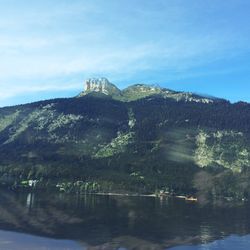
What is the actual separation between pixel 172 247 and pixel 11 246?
2247 inches

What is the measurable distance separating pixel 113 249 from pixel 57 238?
2970 cm

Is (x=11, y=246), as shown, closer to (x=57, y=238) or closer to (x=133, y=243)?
(x=57, y=238)

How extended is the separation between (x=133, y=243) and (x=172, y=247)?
594 inches

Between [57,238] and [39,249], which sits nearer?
[39,249]

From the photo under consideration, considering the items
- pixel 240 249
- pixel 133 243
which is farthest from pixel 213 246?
pixel 133 243

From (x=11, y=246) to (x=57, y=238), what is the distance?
2317 cm

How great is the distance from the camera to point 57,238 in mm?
198750

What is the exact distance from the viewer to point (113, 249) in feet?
586

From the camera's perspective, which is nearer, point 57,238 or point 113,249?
point 113,249

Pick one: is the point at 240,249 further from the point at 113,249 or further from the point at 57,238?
the point at 57,238

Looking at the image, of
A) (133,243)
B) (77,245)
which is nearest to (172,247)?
(133,243)

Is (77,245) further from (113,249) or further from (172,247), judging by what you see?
(172,247)

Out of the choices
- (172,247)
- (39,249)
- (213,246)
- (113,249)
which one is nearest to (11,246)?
(39,249)

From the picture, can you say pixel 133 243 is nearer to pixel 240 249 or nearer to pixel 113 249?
pixel 113 249
